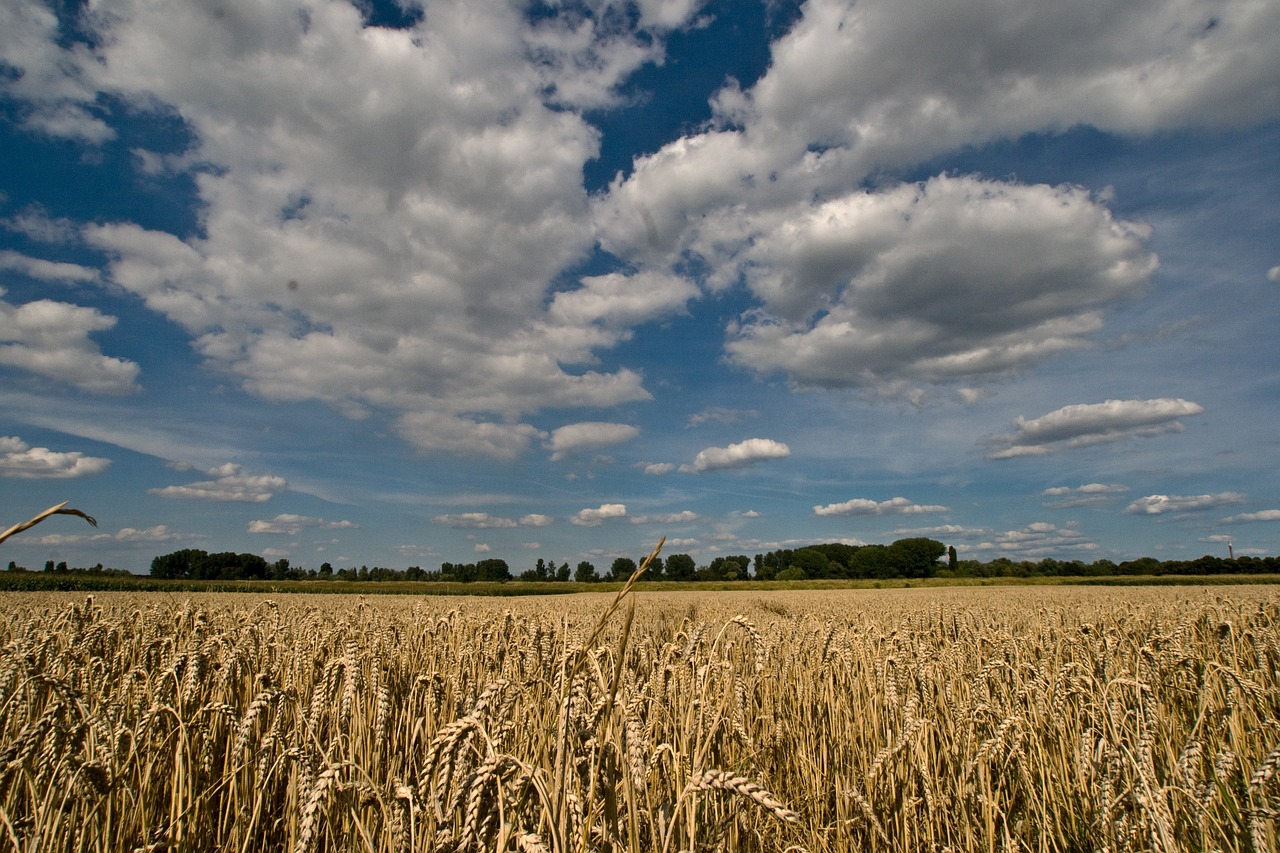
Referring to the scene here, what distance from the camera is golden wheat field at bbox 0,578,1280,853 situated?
1854mm

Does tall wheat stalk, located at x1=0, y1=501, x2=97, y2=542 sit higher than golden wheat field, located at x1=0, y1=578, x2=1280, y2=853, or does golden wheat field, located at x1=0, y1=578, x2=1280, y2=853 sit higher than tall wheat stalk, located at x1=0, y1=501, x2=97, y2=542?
tall wheat stalk, located at x1=0, y1=501, x2=97, y2=542

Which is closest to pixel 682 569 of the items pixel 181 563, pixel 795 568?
pixel 795 568

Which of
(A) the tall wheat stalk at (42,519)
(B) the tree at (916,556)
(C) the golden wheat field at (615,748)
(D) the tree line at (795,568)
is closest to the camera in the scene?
(A) the tall wheat stalk at (42,519)

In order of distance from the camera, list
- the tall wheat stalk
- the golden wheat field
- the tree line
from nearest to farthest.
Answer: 1. the tall wheat stalk
2. the golden wheat field
3. the tree line

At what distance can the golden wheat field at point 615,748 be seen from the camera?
185 cm

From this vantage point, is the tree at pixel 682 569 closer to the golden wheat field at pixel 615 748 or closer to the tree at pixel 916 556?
the tree at pixel 916 556

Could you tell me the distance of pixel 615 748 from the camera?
1.93 metres

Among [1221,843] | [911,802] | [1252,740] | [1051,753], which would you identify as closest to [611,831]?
[911,802]

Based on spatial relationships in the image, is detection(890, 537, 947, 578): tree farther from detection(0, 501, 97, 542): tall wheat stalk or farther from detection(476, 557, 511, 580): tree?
detection(0, 501, 97, 542): tall wheat stalk

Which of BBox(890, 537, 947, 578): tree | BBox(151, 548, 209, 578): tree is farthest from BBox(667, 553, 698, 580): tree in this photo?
BBox(151, 548, 209, 578): tree

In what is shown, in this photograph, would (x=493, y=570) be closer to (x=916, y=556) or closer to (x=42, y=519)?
(x=916, y=556)

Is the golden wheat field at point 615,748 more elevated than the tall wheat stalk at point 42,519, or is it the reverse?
the tall wheat stalk at point 42,519

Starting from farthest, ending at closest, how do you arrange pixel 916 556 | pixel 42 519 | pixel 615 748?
1. pixel 916 556
2. pixel 615 748
3. pixel 42 519

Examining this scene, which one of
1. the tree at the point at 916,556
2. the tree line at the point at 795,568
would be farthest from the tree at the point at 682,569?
the tree at the point at 916,556
